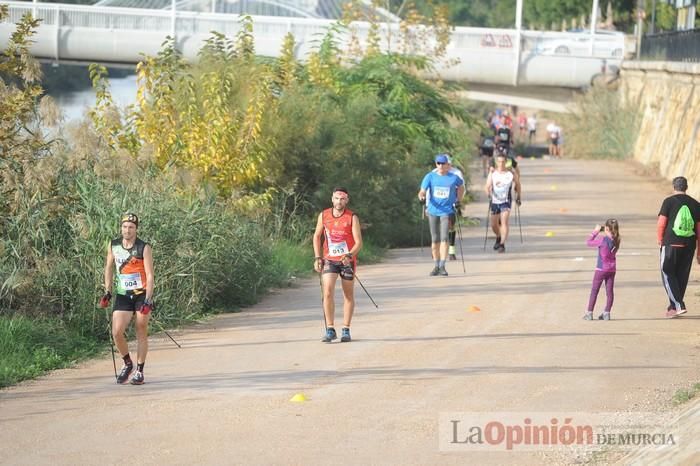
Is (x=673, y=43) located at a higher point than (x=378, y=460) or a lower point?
higher

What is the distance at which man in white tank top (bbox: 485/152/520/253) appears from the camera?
2222 centimetres

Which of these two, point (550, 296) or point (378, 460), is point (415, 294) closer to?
point (550, 296)

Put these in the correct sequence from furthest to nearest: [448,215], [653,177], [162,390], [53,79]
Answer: [53,79] → [653,177] → [448,215] → [162,390]

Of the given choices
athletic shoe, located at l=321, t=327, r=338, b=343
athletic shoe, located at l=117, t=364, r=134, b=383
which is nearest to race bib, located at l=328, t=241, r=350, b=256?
athletic shoe, located at l=321, t=327, r=338, b=343

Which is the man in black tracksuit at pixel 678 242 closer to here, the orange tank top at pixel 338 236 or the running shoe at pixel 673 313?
the running shoe at pixel 673 313

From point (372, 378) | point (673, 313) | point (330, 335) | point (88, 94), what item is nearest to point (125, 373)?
point (372, 378)

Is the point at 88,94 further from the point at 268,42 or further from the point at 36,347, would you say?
the point at 36,347

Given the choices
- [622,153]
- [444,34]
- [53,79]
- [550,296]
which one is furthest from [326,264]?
[53,79]

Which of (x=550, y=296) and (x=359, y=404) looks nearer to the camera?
(x=359, y=404)

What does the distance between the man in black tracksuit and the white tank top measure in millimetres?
6933

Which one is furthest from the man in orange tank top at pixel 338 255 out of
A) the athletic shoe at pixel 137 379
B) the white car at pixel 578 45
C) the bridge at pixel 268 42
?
the white car at pixel 578 45

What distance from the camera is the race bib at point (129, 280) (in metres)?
11.7

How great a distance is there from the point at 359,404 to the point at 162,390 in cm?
189

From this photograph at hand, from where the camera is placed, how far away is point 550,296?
17156 mm
